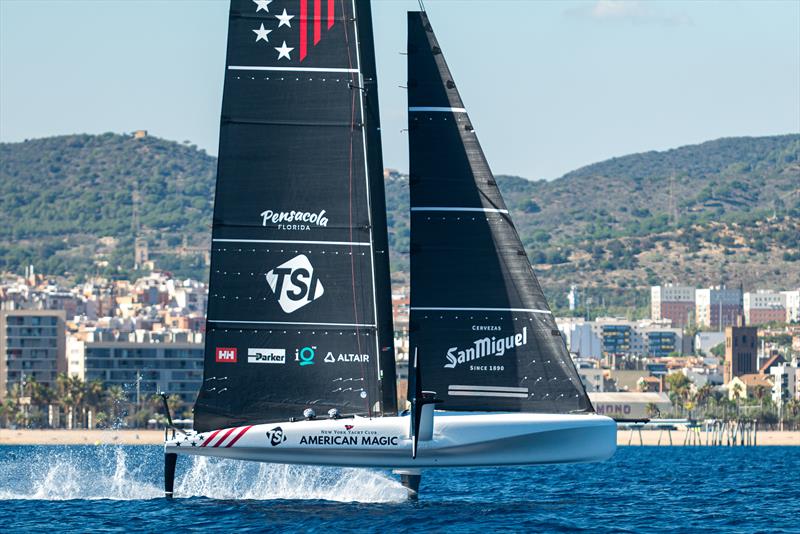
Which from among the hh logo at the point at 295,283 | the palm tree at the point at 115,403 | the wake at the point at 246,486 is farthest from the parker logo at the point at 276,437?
the palm tree at the point at 115,403

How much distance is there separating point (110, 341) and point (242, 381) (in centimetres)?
14518

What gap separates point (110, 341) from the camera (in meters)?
177

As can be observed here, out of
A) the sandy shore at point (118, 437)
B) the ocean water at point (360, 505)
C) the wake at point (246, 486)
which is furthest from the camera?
the sandy shore at point (118, 437)

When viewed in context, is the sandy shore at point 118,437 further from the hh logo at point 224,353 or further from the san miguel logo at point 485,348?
the san miguel logo at point 485,348

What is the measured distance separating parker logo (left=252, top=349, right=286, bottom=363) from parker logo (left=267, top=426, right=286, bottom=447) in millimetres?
1382

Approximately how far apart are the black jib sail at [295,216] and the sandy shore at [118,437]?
102171 mm

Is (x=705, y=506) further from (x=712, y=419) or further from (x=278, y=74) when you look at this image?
(x=712, y=419)

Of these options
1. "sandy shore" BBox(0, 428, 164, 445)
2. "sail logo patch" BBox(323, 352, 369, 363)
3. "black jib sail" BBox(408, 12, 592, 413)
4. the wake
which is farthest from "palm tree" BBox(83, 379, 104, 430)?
"black jib sail" BBox(408, 12, 592, 413)

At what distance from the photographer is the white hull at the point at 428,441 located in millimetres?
32656

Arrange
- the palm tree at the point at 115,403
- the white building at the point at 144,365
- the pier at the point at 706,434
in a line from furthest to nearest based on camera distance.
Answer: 1. the white building at the point at 144,365
2. the palm tree at the point at 115,403
3. the pier at the point at 706,434

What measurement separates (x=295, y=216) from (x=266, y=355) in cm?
264

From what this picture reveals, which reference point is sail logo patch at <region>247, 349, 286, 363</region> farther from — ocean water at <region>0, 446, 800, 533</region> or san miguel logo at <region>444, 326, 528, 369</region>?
san miguel logo at <region>444, 326, 528, 369</region>

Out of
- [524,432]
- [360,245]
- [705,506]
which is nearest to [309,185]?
[360,245]

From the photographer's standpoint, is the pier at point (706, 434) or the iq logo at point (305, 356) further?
the pier at point (706, 434)
